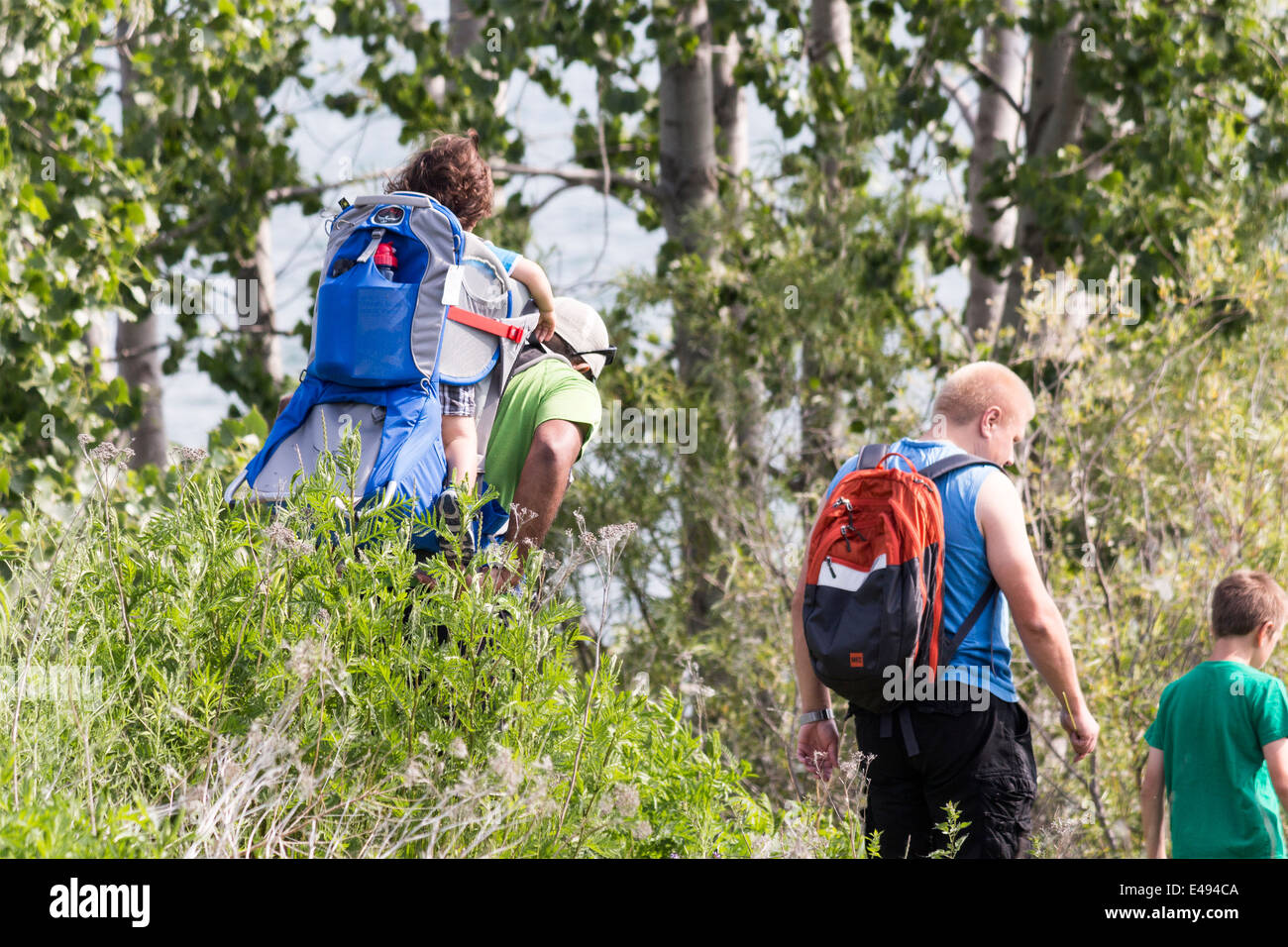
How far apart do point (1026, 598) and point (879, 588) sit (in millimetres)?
364

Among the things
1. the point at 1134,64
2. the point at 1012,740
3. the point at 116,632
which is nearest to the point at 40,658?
the point at 116,632

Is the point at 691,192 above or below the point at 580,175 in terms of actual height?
below

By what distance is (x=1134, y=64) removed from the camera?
7.76 m

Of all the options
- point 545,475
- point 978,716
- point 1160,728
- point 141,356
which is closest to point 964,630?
point 978,716

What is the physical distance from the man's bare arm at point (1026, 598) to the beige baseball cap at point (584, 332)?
116 centimetres

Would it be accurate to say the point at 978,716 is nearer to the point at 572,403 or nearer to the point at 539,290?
the point at 572,403

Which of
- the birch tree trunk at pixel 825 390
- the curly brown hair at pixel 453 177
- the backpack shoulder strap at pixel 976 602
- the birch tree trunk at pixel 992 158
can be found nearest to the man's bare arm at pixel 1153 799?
the backpack shoulder strap at pixel 976 602

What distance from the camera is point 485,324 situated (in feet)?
10.5

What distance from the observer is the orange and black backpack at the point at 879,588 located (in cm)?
297

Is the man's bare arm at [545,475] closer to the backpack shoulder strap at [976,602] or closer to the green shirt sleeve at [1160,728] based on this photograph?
the backpack shoulder strap at [976,602]

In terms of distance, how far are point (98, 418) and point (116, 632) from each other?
4484mm

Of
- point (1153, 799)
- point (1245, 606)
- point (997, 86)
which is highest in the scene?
point (997, 86)

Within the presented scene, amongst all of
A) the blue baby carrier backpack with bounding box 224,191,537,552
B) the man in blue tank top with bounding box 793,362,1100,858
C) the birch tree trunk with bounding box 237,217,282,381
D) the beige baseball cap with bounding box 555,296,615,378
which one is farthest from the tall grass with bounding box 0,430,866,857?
the birch tree trunk with bounding box 237,217,282,381
